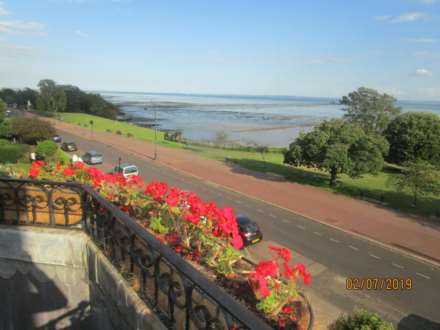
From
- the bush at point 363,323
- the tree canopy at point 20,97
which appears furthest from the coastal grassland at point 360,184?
the tree canopy at point 20,97

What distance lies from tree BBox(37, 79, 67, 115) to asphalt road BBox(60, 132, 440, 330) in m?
79.7

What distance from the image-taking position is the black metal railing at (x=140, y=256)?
73.3 inches

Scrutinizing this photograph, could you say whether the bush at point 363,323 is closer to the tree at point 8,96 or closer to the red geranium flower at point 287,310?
the red geranium flower at point 287,310

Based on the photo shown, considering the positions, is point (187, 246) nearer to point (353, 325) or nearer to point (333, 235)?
point (353, 325)

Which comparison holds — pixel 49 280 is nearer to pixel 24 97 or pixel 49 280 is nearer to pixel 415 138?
pixel 415 138

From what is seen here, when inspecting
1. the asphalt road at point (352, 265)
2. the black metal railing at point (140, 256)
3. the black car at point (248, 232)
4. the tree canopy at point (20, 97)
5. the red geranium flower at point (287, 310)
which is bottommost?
the asphalt road at point (352, 265)

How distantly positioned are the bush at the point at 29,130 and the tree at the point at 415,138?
37.7m

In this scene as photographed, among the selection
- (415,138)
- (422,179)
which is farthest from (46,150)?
(415,138)

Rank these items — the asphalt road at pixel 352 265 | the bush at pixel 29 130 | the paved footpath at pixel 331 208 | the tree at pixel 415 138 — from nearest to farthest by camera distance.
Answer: the asphalt road at pixel 352 265
the paved footpath at pixel 331 208
the tree at pixel 415 138
the bush at pixel 29 130

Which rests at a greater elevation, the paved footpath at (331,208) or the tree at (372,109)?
the tree at (372,109)

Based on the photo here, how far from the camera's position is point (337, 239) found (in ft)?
48.6

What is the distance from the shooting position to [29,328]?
4.30m

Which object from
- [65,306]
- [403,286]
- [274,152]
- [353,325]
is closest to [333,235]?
[403,286]

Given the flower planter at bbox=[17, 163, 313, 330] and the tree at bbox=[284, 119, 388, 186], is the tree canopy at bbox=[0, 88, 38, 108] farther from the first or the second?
the flower planter at bbox=[17, 163, 313, 330]
